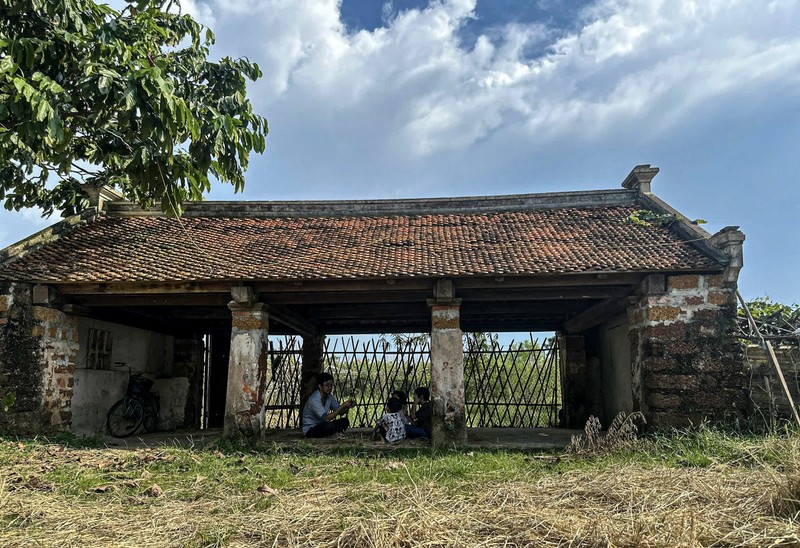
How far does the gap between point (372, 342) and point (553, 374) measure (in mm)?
4138

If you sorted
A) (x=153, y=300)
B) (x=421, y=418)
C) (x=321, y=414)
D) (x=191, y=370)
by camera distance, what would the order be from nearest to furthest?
1. (x=153, y=300)
2. (x=321, y=414)
3. (x=421, y=418)
4. (x=191, y=370)

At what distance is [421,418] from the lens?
8914mm

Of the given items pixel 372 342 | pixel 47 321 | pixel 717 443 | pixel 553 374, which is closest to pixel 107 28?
pixel 47 321

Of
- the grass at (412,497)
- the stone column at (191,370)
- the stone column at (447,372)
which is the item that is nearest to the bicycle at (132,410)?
the stone column at (191,370)

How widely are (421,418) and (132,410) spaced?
5.35 meters

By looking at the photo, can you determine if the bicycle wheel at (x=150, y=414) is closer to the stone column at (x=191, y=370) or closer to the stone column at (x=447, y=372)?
the stone column at (x=191, y=370)

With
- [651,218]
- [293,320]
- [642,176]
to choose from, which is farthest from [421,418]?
[642,176]

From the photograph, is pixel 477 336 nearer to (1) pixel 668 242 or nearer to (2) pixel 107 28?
(1) pixel 668 242

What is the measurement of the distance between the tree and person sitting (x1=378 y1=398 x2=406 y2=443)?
417 centimetres

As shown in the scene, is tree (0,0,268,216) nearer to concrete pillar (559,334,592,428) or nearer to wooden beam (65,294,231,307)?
wooden beam (65,294,231,307)

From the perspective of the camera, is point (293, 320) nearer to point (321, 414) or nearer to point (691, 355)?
point (321, 414)

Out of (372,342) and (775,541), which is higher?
(372,342)

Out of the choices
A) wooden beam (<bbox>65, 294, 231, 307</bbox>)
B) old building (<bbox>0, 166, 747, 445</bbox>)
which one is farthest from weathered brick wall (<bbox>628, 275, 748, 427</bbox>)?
wooden beam (<bbox>65, 294, 231, 307</bbox>)

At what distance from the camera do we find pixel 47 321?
27.6 ft
